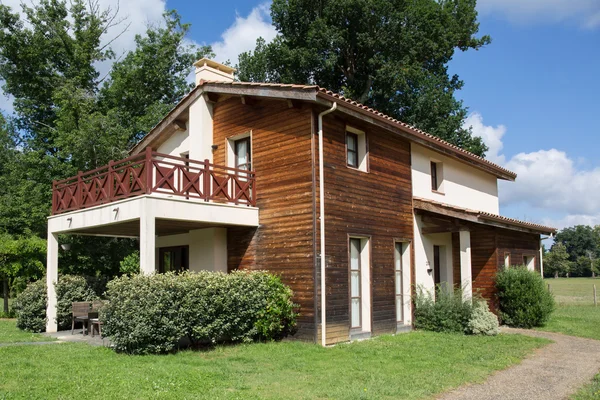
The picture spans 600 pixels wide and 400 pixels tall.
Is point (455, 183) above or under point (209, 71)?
under

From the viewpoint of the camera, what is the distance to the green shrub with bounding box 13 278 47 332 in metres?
14.7

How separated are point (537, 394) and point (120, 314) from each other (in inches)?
288

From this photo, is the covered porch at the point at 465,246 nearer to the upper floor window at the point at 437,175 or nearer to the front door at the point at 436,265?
the front door at the point at 436,265

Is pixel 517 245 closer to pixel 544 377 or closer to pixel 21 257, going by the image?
pixel 544 377

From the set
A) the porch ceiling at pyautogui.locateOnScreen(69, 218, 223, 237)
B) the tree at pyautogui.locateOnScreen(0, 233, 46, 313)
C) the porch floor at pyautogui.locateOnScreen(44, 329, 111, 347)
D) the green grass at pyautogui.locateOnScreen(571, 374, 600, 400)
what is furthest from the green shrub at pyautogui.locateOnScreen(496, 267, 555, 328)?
the tree at pyautogui.locateOnScreen(0, 233, 46, 313)

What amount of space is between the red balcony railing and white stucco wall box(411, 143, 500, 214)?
5.36 meters

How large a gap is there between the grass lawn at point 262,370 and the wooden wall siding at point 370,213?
129 centimetres

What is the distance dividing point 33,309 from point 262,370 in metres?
8.81

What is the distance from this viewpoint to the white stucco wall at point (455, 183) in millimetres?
16000

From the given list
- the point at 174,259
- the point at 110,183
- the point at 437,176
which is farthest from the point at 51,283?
the point at 437,176

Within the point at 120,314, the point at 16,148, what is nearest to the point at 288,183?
the point at 120,314

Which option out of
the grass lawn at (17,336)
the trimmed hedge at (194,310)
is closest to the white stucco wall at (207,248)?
the trimmed hedge at (194,310)

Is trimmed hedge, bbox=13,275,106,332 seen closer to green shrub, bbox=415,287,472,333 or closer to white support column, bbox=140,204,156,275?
white support column, bbox=140,204,156,275

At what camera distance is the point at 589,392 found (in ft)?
25.7
